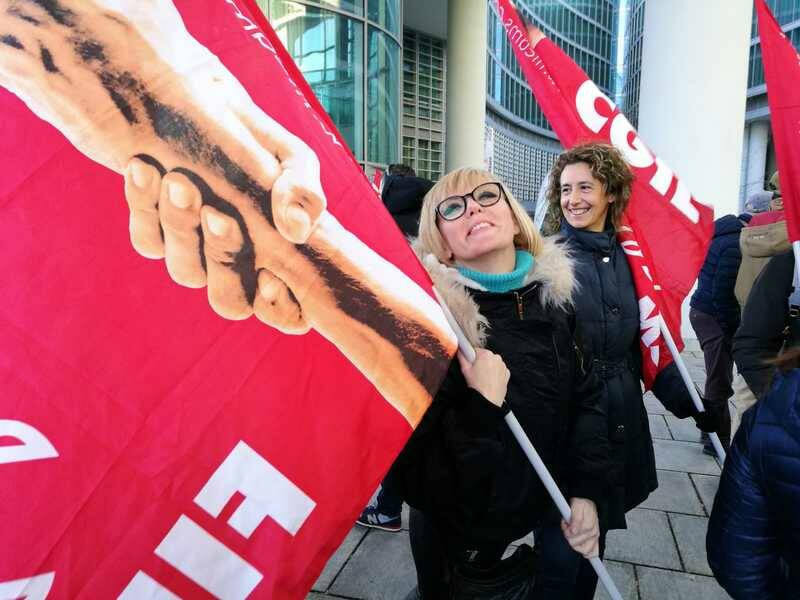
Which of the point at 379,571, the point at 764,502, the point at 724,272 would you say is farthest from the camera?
the point at 724,272

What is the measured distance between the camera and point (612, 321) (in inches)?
84.4

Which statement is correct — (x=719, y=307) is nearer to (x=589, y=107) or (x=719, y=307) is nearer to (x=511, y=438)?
(x=589, y=107)

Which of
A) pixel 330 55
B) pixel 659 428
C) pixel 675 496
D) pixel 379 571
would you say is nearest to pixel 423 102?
pixel 330 55

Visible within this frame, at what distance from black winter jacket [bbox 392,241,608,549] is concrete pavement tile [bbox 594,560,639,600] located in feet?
3.59

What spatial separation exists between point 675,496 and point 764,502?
8.73 feet

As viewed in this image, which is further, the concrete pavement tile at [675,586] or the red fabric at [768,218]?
the red fabric at [768,218]

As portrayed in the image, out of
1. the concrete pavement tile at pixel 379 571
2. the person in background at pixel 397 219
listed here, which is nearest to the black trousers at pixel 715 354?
the person in background at pixel 397 219

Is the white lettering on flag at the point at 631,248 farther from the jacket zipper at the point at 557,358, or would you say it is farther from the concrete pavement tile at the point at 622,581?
the concrete pavement tile at the point at 622,581

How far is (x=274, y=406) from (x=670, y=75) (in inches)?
323

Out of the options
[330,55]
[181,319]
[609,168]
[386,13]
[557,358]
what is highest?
[386,13]

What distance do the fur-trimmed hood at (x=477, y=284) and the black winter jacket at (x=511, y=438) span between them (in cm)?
3

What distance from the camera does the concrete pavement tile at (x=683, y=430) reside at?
4.41 meters

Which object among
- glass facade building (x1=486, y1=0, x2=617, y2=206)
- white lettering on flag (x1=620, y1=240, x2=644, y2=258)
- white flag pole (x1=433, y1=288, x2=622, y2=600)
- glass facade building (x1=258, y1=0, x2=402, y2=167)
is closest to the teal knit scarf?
white flag pole (x1=433, y1=288, x2=622, y2=600)

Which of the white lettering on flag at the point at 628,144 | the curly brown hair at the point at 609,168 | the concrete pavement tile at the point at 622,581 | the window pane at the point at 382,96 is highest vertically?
the window pane at the point at 382,96
